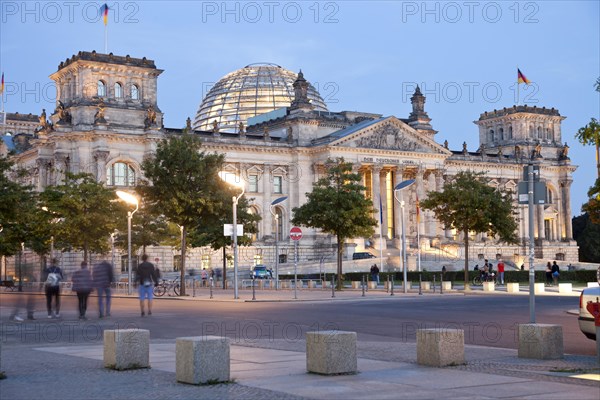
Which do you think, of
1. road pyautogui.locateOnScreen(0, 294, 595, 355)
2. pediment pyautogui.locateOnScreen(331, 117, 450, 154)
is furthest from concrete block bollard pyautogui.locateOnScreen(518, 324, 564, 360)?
pediment pyautogui.locateOnScreen(331, 117, 450, 154)

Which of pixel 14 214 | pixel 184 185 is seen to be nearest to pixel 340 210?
pixel 184 185

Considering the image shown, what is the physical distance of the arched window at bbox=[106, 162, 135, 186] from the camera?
311 feet

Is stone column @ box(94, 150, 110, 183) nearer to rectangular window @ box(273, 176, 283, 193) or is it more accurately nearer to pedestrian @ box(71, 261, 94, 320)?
rectangular window @ box(273, 176, 283, 193)

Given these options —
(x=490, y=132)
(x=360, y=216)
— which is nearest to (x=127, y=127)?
(x=360, y=216)

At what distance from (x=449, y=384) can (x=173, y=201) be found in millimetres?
42475

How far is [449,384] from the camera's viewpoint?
46.2ft

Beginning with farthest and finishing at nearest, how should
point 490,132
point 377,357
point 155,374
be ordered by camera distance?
point 490,132, point 377,357, point 155,374

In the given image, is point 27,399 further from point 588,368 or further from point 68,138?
point 68,138

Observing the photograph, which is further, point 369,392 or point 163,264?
point 163,264

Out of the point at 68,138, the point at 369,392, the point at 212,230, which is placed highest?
the point at 68,138

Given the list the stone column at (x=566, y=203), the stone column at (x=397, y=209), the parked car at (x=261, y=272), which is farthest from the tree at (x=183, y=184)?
the stone column at (x=566, y=203)

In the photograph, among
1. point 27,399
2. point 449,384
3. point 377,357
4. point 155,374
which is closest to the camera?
point 27,399

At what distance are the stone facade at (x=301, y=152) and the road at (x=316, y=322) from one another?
4637 cm

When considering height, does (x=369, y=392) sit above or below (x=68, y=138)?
below
